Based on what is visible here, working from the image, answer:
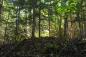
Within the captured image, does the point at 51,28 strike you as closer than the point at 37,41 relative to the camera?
No

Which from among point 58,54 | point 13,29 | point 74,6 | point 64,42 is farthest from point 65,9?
point 58,54

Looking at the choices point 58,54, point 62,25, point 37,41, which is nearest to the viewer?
point 58,54

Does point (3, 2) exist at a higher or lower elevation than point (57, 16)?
higher

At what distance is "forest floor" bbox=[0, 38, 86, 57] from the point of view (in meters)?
14.3

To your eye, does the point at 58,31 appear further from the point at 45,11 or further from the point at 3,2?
the point at 3,2

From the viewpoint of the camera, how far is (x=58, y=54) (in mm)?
14336

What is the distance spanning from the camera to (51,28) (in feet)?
84.4

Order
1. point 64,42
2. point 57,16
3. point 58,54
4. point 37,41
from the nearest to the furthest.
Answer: point 58,54
point 64,42
point 37,41
point 57,16

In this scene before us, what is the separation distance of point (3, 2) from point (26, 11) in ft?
12.8

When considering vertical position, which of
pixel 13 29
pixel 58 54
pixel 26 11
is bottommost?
pixel 58 54

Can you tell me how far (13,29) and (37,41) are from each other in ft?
18.8

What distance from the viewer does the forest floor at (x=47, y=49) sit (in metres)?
14.3

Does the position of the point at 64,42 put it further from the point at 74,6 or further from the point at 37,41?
the point at 74,6

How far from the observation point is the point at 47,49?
15070 mm
